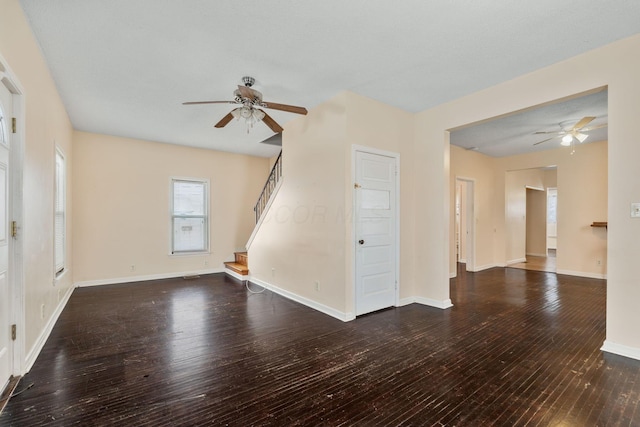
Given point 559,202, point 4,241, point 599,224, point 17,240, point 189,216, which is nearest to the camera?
point 4,241

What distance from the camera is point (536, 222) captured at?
8.86m

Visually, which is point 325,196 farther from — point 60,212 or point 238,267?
point 60,212

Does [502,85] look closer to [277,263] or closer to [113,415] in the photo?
[277,263]

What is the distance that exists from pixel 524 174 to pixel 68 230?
10.4 metres

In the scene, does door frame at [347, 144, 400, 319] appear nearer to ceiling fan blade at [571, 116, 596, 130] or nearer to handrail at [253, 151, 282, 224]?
handrail at [253, 151, 282, 224]

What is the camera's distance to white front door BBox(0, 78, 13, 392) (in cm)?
195

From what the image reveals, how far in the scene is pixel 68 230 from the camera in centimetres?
461

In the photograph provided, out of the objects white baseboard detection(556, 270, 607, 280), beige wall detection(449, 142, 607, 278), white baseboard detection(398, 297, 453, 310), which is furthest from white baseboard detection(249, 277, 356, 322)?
white baseboard detection(556, 270, 607, 280)

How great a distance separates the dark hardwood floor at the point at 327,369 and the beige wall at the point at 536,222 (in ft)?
18.3

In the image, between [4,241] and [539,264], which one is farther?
[539,264]

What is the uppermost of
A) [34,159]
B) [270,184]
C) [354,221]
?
[270,184]

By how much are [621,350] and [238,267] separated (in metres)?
5.65

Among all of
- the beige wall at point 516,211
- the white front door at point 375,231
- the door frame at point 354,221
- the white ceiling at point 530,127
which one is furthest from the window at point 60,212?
the beige wall at point 516,211

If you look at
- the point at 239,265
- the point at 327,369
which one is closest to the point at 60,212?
the point at 239,265
